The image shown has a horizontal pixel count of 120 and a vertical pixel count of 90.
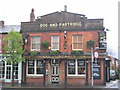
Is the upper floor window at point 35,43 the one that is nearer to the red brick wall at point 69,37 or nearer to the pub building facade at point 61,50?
the pub building facade at point 61,50

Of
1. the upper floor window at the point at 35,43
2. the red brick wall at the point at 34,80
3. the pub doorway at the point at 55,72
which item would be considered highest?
the upper floor window at the point at 35,43

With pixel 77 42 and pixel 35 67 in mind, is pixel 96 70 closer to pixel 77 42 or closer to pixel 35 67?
pixel 77 42

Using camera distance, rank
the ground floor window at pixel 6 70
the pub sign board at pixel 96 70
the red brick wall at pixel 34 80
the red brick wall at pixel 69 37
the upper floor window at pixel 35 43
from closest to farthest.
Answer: the pub sign board at pixel 96 70 → the red brick wall at pixel 69 37 → the red brick wall at pixel 34 80 → the upper floor window at pixel 35 43 → the ground floor window at pixel 6 70

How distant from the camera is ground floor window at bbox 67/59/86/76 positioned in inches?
931

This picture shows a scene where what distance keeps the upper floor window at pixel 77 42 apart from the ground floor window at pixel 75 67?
1.64 meters

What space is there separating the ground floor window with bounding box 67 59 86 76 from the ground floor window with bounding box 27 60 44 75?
141 inches

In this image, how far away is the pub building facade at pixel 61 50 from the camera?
2336 centimetres

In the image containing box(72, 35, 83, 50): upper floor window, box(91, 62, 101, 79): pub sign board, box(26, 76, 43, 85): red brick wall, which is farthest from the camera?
box(26, 76, 43, 85): red brick wall

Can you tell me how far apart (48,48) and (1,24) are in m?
11.4

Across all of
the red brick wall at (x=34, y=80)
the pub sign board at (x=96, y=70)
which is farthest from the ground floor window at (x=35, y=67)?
the pub sign board at (x=96, y=70)

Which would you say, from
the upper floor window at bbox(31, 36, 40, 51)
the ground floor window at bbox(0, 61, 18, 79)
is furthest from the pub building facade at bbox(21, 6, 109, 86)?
the ground floor window at bbox(0, 61, 18, 79)

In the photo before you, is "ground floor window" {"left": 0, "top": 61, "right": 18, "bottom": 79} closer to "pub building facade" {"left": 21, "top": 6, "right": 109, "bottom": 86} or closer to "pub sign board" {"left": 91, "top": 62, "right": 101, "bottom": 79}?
"pub building facade" {"left": 21, "top": 6, "right": 109, "bottom": 86}

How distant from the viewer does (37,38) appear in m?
25.3

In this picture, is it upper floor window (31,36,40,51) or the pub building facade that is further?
upper floor window (31,36,40,51)
